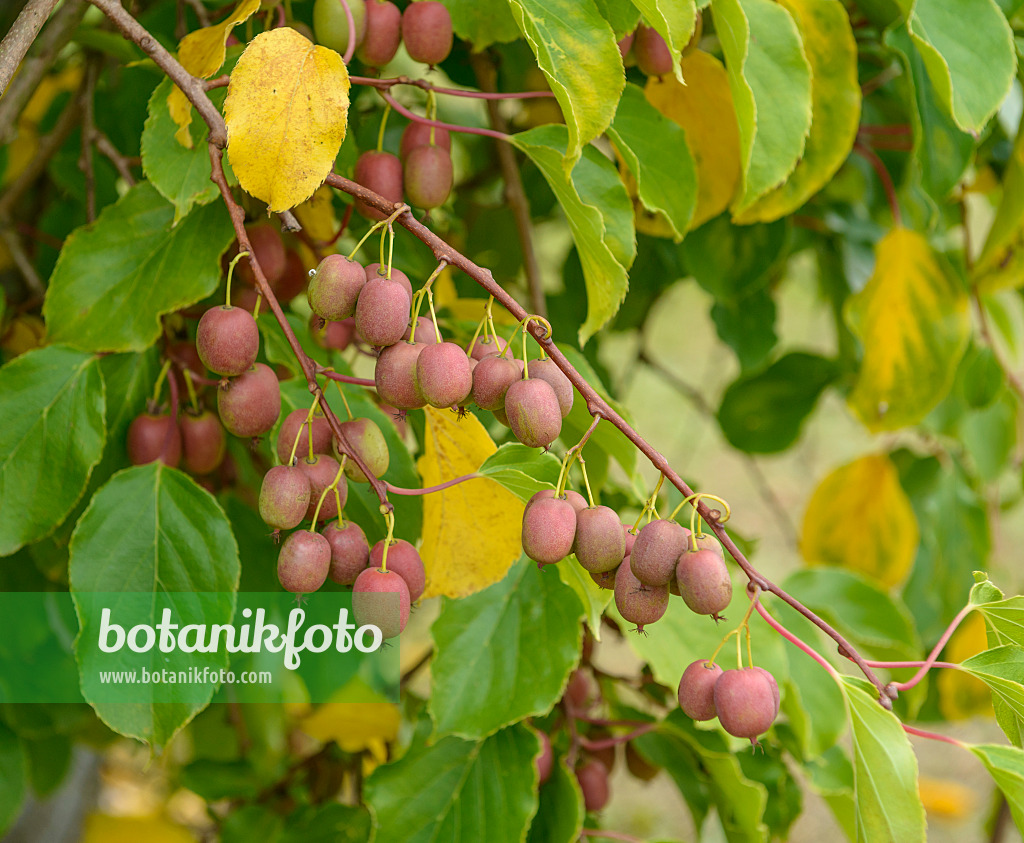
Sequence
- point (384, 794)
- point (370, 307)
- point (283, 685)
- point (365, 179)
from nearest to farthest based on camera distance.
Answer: point (370, 307) < point (365, 179) < point (384, 794) < point (283, 685)

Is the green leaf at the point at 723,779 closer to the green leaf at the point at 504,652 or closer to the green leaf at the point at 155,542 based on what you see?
the green leaf at the point at 504,652

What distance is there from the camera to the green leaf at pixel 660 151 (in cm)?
57

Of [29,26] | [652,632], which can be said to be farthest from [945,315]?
[29,26]

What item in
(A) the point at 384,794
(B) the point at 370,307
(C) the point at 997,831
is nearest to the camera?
(B) the point at 370,307

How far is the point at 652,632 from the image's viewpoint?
0.61 metres

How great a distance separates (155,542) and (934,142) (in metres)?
0.59

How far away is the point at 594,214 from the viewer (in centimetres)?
46

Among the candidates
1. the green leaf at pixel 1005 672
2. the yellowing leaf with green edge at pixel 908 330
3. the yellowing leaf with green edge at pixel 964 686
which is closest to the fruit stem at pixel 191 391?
the green leaf at pixel 1005 672

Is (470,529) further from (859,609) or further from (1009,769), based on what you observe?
(859,609)

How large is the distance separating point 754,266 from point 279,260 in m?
0.41

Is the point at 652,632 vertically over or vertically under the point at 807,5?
under

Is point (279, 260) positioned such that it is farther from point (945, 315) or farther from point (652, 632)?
point (945, 315)

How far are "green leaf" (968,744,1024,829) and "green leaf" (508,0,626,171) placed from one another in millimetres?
313

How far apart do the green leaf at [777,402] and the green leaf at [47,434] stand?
0.68 m
